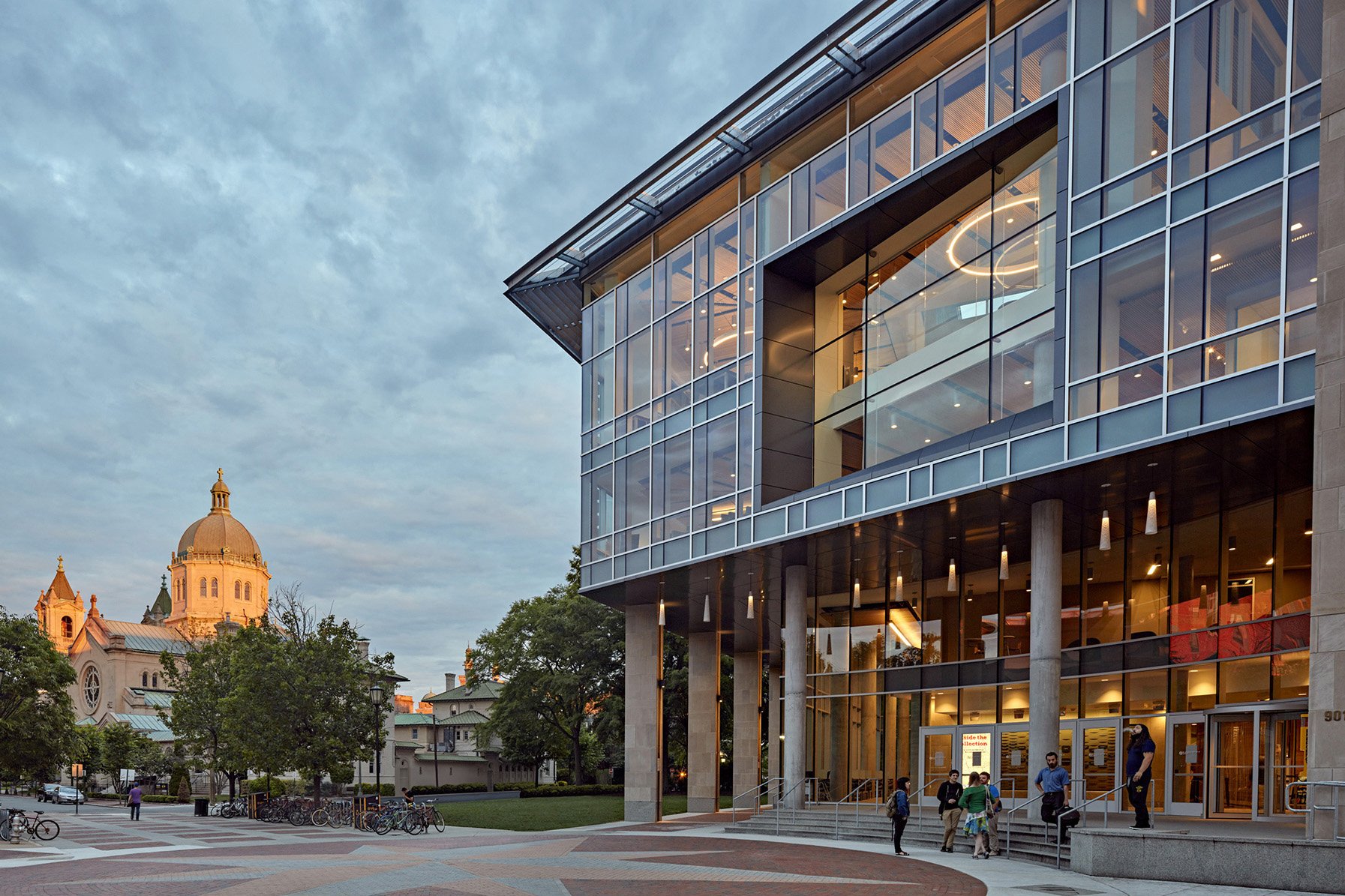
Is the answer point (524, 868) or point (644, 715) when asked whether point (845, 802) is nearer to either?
point (644, 715)

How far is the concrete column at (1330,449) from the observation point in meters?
17.1

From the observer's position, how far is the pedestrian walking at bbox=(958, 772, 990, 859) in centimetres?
2252

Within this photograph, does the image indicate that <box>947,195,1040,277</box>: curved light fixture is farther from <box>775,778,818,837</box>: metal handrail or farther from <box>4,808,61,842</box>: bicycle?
<box>4,808,61,842</box>: bicycle

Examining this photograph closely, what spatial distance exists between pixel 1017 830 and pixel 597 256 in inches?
956

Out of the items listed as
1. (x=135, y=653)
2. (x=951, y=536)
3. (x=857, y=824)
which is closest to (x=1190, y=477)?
(x=951, y=536)

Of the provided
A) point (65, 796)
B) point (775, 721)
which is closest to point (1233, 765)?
point (775, 721)

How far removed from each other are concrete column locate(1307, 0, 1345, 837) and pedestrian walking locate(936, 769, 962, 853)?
27.0 feet

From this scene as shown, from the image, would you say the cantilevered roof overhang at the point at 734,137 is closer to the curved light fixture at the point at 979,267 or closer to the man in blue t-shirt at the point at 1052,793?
the curved light fixture at the point at 979,267

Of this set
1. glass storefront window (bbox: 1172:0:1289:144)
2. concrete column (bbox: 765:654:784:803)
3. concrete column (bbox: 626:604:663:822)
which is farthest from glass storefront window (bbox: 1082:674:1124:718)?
concrete column (bbox: 626:604:663:822)

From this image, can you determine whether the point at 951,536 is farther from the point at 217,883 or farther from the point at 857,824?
the point at 217,883

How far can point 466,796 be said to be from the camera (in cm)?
7625

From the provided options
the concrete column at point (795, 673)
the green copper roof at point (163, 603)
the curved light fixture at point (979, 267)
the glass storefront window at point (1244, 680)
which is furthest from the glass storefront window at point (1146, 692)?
the green copper roof at point (163, 603)

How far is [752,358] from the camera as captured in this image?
32719 mm

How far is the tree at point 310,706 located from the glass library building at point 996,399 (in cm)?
1123
